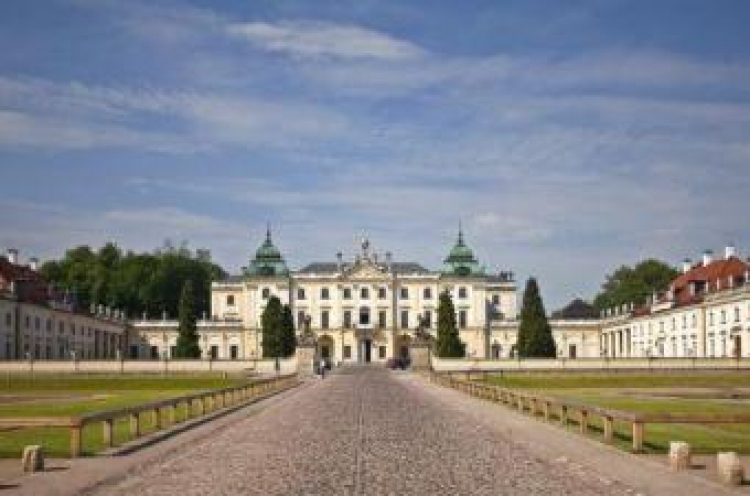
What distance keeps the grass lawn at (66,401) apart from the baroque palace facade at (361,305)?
233ft

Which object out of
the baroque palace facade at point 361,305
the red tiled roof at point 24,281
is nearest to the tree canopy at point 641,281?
the baroque palace facade at point 361,305

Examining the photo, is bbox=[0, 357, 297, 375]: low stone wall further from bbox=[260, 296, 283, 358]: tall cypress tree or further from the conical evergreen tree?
the conical evergreen tree

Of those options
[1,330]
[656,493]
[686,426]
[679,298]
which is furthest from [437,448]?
[679,298]

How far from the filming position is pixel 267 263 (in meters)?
154

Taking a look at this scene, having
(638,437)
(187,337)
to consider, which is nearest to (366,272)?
(187,337)

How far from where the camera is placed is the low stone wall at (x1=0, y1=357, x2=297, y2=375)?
73062mm

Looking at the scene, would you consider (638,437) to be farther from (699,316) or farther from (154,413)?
Answer: (699,316)

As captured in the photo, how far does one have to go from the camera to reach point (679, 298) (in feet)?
347

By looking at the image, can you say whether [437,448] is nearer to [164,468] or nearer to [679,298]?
[164,468]

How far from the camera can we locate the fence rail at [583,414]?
19.7 metres

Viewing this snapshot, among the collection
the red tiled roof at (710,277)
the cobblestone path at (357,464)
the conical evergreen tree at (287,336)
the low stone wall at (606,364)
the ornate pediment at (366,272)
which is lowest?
the low stone wall at (606,364)

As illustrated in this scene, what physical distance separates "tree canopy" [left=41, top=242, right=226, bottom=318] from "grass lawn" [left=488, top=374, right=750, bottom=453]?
77710 mm

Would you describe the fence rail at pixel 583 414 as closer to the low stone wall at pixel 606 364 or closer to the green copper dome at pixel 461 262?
the low stone wall at pixel 606 364

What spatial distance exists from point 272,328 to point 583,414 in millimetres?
90422
